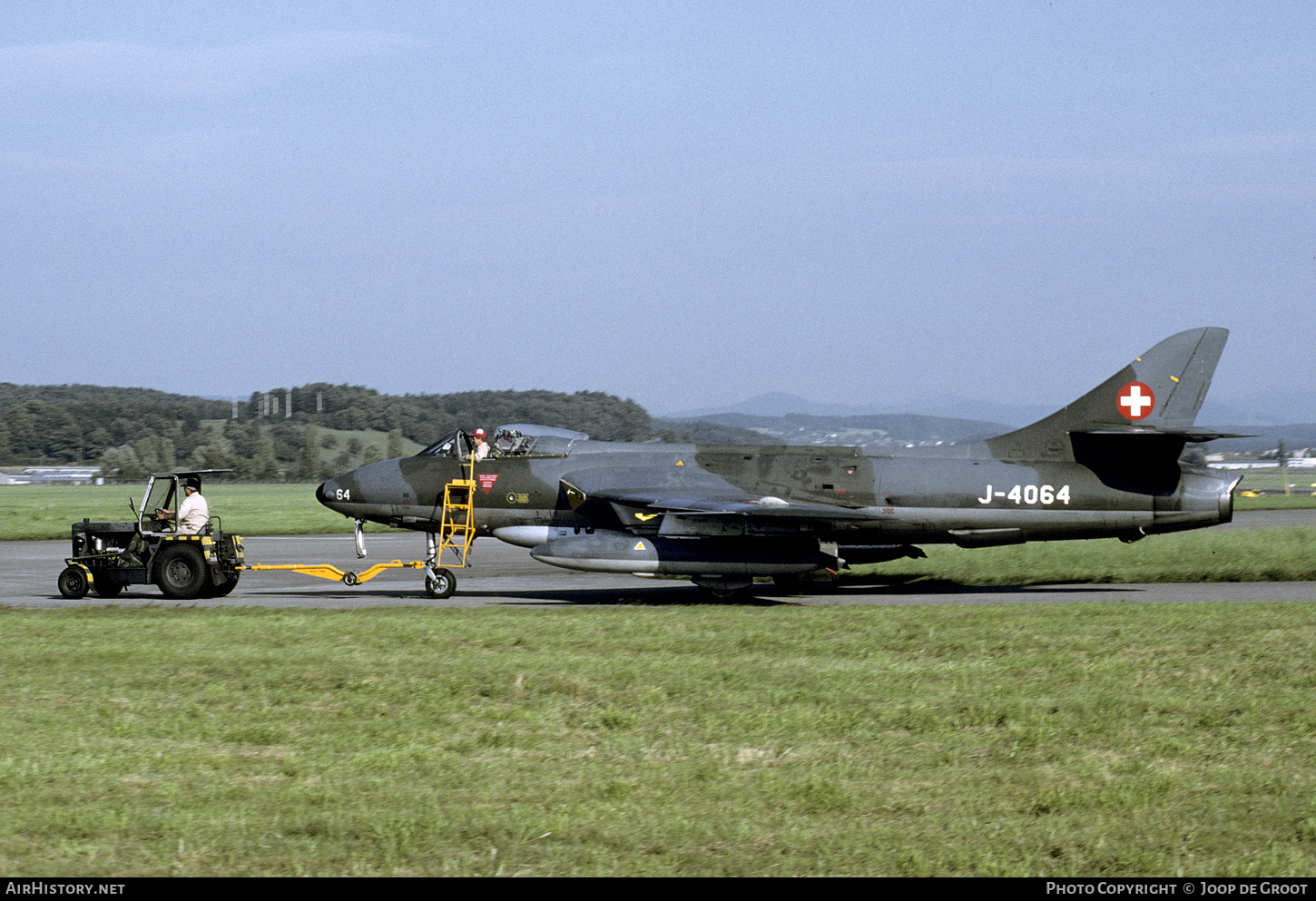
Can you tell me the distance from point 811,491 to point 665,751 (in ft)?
40.7

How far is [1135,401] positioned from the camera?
18.9 metres

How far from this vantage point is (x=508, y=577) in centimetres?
2269

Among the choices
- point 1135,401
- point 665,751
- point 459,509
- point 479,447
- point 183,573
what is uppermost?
point 1135,401

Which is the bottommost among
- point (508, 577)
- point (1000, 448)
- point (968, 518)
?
A: point (508, 577)

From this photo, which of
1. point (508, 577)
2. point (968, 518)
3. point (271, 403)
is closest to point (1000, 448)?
point (968, 518)

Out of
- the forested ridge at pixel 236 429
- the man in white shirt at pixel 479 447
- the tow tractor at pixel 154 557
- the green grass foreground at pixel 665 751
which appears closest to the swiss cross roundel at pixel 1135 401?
the green grass foreground at pixel 665 751

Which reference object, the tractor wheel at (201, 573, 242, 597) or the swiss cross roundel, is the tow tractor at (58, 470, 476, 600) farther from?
the swiss cross roundel

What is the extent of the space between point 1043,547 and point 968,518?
5359 mm

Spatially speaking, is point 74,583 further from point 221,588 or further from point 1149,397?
point 1149,397

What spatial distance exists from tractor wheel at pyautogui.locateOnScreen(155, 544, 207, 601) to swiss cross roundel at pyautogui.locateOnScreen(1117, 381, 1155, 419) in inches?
598

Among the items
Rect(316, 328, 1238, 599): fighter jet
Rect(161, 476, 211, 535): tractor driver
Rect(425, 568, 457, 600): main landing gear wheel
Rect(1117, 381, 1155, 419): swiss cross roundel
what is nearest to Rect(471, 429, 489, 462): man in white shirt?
Rect(316, 328, 1238, 599): fighter jet

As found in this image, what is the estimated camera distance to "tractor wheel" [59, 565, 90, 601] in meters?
17.8

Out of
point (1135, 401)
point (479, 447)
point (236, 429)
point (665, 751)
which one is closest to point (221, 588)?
point (479, 447)

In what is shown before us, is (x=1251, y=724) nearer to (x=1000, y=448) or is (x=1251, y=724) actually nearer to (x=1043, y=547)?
(x=1000, y=448)
